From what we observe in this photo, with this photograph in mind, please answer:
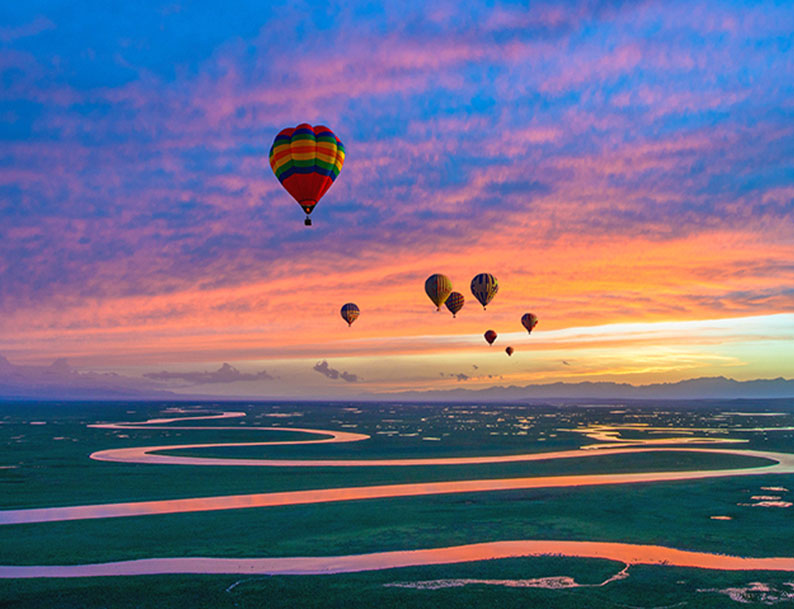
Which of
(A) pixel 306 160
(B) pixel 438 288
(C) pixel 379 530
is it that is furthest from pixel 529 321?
→ (C) pixel 379 530

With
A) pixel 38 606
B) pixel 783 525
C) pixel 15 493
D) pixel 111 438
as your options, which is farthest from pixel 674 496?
pixel 111 438

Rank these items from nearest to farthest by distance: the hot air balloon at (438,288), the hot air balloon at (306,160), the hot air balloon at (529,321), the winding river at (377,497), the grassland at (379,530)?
the grassland at (379,530) < the winding river at (377,497) < the hot air balloon at (306,160) < the hot air balloon at (438,288) < the hot air balloon at (529,321)

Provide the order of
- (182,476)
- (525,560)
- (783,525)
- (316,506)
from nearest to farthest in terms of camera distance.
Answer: (525,560)
(783,525)
(316,506)
(182,476)

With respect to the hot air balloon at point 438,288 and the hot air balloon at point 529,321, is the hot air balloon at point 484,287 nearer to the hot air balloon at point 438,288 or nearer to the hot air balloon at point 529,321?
the hot air balloon at point 438,288

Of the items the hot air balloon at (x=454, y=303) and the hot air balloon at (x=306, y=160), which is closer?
the hot air balloon at (x=306, y=160)

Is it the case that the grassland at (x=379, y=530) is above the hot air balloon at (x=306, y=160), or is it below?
below

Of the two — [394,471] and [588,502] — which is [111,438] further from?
[588,502]

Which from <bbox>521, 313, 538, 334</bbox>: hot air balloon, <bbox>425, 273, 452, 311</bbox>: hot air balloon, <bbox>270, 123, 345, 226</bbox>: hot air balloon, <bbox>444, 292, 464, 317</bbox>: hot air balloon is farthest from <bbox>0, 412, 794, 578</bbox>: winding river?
<bbox>521, 313, 538, 334</bbox>: hot air balloon

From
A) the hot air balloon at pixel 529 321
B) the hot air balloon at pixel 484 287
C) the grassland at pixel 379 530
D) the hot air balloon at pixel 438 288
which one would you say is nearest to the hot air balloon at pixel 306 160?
the grassland at pixel 379 530

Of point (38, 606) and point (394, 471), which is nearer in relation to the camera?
point (38, 606)
